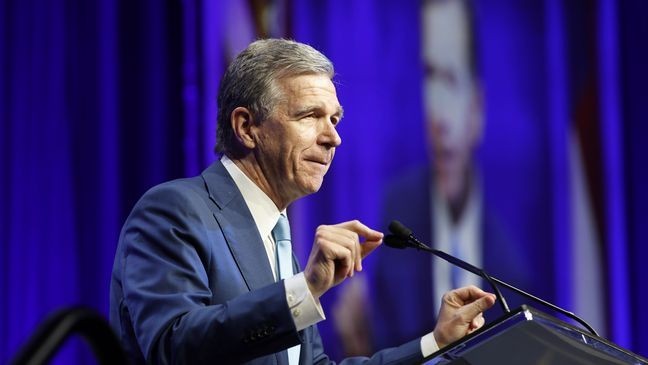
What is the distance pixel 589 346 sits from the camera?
58.9 inches

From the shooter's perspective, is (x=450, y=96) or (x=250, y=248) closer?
(x=250, y=248)

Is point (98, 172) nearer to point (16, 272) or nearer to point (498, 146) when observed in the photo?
point (16, 272)

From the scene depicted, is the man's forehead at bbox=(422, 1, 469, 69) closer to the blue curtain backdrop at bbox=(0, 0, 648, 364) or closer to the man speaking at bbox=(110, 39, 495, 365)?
the blue curtain backdrop at bbox=(0, 0, 648, 364)

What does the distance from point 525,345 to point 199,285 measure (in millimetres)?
595

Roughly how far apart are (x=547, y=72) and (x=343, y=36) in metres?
0.80

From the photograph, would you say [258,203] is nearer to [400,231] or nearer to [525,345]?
[400,231]

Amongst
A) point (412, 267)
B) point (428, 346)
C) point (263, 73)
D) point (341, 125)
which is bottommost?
point (412, 267)

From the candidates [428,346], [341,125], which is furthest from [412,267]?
[428,346]

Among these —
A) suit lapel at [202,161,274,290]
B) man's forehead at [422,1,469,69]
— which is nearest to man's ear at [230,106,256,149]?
suit lapel at [202,161,274,290]

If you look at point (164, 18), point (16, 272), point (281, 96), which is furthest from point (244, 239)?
point (164, 18)

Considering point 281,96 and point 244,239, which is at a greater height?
point 281,96

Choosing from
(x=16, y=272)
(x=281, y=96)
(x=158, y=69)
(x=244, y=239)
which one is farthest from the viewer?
(x=158, y=69)

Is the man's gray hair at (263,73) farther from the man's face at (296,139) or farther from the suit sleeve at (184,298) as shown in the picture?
the suit sleeve at (184,298)

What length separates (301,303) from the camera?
5.22 ft
